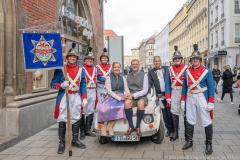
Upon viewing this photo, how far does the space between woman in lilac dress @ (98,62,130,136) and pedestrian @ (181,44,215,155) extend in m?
1.26

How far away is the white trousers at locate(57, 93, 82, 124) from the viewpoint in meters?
6.73

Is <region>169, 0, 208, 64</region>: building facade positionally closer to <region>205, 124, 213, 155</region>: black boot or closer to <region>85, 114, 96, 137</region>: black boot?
<region>85, 114, 96, 137</region>: black boot

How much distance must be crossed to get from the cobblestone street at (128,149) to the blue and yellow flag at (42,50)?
166 centimetres

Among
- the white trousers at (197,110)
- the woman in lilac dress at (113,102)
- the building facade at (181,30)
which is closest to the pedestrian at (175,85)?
the white trousers at (197,110)

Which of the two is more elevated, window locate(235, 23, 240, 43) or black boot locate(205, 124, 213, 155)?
window locate(235, 23, 240, 43)

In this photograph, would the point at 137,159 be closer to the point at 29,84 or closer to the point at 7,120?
the point at 7,120

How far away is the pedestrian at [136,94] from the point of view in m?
6.79

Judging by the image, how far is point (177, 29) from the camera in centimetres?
8438

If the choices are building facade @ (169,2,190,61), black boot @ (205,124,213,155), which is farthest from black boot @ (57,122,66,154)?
building facade @ (169,2,190,61)

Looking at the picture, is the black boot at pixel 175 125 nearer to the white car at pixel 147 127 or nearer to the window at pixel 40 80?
the white car at pixel 147 127

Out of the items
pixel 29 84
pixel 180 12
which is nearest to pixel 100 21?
pixel 29 84

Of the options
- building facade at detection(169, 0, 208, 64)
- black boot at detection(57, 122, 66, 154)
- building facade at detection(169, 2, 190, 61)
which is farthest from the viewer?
building facade at detection(169, 2, 190, 61)

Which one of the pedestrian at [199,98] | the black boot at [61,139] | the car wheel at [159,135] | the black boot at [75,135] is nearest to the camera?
the pedestrian at [199,98]

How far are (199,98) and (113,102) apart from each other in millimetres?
1700
